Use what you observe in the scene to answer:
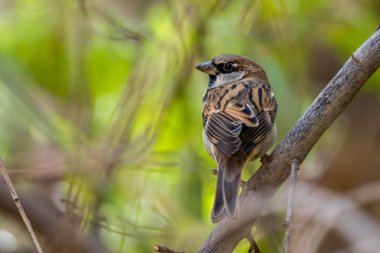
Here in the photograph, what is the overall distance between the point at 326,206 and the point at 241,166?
5.92 ft

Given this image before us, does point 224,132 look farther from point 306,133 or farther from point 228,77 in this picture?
point 228,77

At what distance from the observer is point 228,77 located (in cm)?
480

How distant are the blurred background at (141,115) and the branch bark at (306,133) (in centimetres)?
104

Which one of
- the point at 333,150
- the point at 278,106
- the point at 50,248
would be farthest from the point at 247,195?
the point at 333,150

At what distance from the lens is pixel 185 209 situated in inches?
206

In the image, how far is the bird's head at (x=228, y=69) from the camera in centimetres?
476

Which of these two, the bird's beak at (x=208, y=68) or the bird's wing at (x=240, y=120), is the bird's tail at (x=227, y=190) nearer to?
the bird's wing at (x=240, y=120)

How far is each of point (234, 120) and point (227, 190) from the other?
24.1 inches

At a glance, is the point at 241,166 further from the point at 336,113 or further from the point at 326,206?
the point at 326,206

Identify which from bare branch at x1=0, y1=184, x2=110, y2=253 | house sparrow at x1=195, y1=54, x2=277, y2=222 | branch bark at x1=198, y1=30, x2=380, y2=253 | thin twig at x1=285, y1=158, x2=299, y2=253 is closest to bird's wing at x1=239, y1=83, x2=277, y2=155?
house sparrow at x1=195, y1=54, x2=277, y2=222

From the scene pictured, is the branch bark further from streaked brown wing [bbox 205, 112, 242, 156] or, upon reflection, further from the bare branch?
the bare branch

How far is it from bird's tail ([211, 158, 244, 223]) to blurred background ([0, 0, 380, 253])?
0.72 metres

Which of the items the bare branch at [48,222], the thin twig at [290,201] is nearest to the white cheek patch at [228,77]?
the bare branch at [48,222]

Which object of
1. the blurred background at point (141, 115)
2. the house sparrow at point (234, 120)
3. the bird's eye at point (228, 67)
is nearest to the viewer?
the house sparrow at point (234, 120)
